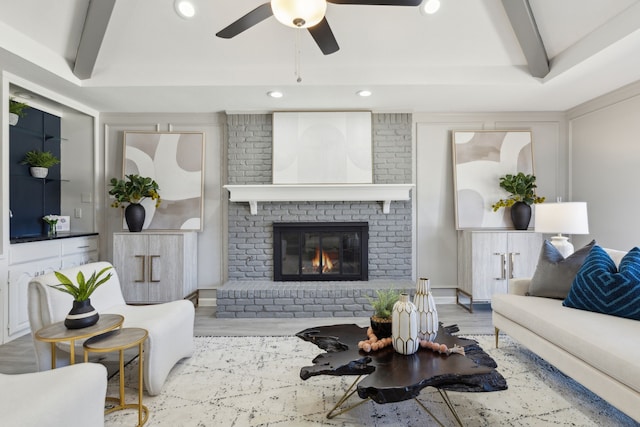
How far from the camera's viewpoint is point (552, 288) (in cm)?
260

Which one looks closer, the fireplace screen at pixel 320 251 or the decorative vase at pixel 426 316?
the decorative vase at pixel 426 316

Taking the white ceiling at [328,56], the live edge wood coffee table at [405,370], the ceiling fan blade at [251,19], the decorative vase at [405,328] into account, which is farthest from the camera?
the white ceiling at [328,56]

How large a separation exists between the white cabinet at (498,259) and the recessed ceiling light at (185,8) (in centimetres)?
349

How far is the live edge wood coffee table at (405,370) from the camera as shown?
1.42 metres

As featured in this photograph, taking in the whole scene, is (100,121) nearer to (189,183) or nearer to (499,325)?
(189,183)

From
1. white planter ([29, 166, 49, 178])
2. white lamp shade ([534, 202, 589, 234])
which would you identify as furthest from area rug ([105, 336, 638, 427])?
white planter ([29, 166, 49, 178])

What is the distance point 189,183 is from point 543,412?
3.92 meters

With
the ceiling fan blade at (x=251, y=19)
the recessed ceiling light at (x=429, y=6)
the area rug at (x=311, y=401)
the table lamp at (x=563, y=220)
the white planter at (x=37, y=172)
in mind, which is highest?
the recessed ceiling light at (x=429, y=6)

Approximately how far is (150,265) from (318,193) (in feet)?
6.69

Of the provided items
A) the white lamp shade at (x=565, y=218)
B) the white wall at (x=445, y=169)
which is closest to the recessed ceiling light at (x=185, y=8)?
the white wall at (x=445, y=169)

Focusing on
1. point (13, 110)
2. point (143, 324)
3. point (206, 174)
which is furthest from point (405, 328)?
point (13, 110)

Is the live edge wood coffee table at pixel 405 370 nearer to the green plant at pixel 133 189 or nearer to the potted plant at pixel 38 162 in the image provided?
the green plant at pixel 133 189

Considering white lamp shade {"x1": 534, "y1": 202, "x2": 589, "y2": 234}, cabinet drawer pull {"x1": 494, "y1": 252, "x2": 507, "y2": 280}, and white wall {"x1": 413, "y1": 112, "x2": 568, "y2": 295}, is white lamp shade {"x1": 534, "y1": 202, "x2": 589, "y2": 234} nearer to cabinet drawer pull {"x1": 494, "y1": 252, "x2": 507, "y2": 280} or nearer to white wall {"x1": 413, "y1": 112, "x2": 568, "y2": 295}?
cabinet drawer pull {"x1": 494, "y1": 252, "x2": 507, "y2": 280}

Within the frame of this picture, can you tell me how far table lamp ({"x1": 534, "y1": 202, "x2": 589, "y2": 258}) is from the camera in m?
3.02
